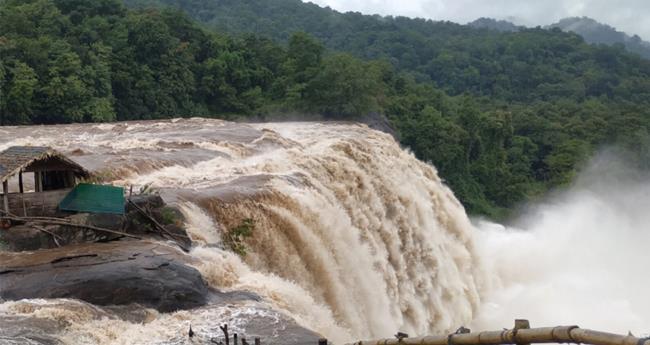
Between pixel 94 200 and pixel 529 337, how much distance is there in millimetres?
6558

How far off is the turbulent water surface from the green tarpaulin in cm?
113

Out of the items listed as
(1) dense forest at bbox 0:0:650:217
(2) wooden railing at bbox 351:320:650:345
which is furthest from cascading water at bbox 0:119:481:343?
(1) dense forest at bbox 0:0:650:217

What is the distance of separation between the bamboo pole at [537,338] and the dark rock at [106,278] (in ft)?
12.1

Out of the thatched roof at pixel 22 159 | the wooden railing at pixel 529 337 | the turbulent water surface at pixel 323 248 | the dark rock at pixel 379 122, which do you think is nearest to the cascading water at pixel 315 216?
the turbulent water surface at pixel 323 248

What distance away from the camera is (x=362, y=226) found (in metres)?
15.9

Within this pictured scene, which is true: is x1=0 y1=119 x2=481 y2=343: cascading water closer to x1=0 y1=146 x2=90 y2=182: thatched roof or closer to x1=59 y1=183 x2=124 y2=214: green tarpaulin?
x1=59 y1=183 x2=124 y2=214: green tarpaulin

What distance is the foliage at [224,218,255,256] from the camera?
11172 mm

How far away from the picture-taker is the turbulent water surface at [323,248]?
346 inches

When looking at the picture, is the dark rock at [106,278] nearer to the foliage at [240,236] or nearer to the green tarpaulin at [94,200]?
the green tarpaulin at [94,200]

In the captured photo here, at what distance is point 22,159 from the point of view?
9.69 meters

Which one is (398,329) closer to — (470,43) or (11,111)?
(11,111)

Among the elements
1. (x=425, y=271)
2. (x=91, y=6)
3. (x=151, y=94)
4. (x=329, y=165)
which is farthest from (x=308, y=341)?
(x=91, y=6)

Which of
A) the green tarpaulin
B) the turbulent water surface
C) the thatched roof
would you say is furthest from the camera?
the green tarpaulin

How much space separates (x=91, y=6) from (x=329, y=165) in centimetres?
2530
